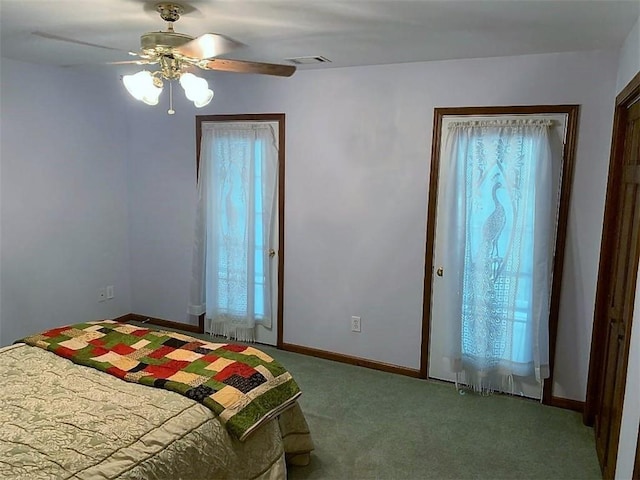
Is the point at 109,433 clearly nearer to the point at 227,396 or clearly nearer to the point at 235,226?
the point at 227,396

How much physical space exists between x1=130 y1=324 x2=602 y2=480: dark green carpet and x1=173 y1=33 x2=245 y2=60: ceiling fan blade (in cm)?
214

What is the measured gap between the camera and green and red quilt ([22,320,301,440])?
220 cm

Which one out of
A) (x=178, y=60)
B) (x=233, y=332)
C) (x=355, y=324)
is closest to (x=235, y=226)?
(x=233, y=332)

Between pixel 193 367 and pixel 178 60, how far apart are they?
146 cm

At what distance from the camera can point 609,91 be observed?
3.13 metres

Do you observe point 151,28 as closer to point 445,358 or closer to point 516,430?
point 445,358

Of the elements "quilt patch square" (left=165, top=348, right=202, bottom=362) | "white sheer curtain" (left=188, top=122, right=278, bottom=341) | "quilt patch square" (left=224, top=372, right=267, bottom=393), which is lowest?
"quilt patch square" (left=224, top=372, right=267, bottom=393)

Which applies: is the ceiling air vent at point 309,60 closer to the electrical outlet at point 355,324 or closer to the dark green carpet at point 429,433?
the electrical outlet at point 355,324

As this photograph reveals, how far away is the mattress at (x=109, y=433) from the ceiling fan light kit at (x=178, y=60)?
133 cm

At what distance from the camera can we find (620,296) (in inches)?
103

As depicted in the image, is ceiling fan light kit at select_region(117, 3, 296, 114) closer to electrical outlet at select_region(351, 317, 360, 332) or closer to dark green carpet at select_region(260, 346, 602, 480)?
dark green carpet at select_region(260, 346, 602, 480)

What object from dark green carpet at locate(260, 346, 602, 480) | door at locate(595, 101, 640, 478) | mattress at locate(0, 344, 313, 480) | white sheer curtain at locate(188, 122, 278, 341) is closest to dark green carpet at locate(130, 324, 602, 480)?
dark green carpet at locate(260, 346, 602, 480)

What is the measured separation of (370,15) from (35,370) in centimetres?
238

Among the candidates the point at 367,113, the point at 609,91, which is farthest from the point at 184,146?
the point at 609,91
